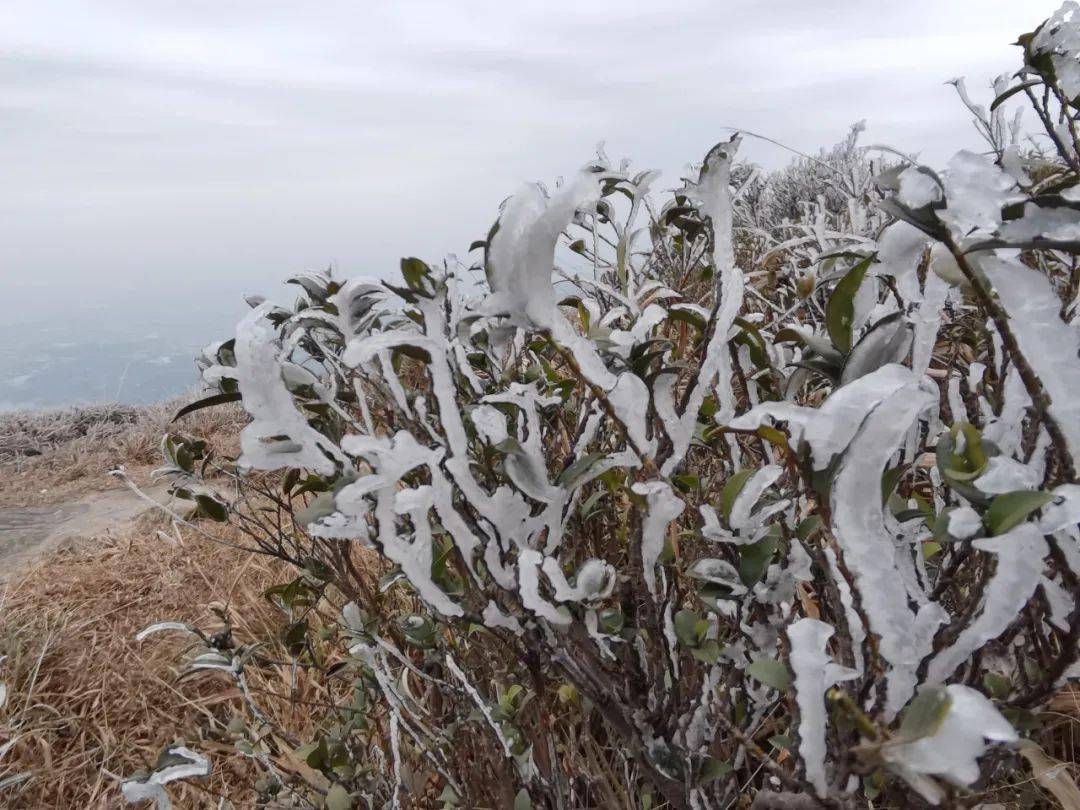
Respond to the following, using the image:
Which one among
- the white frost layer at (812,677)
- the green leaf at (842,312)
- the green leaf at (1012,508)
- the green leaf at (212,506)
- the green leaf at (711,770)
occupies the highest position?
the green leaf at (842,312)

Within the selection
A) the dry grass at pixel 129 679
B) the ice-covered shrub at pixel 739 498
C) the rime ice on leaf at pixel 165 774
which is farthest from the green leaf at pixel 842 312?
the rime ice on leaf at pixel 165 774

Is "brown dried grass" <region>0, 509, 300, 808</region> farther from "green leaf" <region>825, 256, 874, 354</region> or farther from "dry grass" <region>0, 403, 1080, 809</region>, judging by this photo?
"green leaf" <region>825, 256, 874, 354</region>

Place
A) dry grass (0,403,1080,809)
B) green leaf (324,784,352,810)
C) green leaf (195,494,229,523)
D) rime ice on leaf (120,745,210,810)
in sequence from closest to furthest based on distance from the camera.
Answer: rime ice on leaf (120,745,210,810) → green leaf (324,784,352,810) → green leaf (195,494,229,523) → dry grass (0,403,1080,809)

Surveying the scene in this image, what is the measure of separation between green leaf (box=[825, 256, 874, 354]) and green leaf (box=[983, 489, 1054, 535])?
23 cm

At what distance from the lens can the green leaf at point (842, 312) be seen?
648mm

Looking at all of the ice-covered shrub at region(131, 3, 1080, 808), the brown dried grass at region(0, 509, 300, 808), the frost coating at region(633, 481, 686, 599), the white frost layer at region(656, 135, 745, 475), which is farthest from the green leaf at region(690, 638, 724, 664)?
the brown dried grass at region(0, 509, 300, 808)

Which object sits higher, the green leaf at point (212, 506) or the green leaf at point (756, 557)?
the green leaf at point (756, 557)

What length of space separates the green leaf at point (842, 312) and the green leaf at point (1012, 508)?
23cm

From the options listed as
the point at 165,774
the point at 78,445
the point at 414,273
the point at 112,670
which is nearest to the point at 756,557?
the point at 414,273

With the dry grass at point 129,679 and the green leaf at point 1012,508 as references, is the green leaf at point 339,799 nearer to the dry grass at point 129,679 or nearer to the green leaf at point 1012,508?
the dry grass at point 129,679

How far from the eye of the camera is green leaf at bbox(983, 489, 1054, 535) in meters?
0.45

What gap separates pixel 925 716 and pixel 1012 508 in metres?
0.15

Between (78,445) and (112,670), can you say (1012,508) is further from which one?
(78,445)

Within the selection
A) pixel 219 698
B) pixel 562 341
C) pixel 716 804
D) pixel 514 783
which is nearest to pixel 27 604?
pixel 219 698
